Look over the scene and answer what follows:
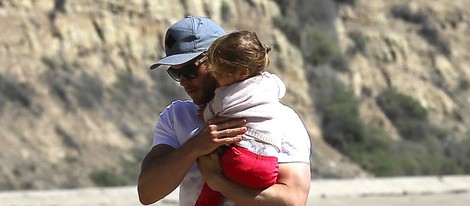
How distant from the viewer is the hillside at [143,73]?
18.3 meters

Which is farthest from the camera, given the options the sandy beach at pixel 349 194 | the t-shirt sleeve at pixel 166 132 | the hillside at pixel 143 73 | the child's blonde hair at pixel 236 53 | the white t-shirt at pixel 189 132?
the hillside at pixel 143 73

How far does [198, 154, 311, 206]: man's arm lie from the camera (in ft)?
9.30

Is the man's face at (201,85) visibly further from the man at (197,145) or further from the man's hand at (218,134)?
the man's hand at (218,134)

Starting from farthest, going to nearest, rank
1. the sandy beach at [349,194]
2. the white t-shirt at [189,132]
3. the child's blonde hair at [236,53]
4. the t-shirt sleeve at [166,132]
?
the sandy beach at [349,194] < the t-shirt sleeve at [166,132] < the white t-shirt at [189,132] < the child's blonde hair at [236,53]

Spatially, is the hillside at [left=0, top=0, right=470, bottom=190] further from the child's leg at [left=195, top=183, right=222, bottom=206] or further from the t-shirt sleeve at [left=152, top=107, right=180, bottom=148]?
the child's leg at [left=195, top=183, right=222, bottom=206]

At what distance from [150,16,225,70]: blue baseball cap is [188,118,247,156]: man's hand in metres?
0.22

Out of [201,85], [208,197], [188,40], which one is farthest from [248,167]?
[188,40]

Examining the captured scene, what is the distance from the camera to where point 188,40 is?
119 inches

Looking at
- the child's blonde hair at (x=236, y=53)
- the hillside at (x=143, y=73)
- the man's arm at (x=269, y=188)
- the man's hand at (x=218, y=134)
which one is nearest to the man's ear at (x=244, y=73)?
the child's blonde hair at (x=236, y=53)

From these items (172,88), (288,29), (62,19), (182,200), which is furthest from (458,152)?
(182,200)

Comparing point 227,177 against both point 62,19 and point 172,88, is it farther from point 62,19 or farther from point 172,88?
point 172,88

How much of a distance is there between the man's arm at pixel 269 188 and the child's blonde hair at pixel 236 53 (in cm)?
25

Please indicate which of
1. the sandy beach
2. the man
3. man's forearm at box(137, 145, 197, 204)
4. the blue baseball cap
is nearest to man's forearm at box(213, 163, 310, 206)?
the man

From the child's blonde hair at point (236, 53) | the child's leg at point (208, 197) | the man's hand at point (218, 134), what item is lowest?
the child's leg at point (208, 197)
